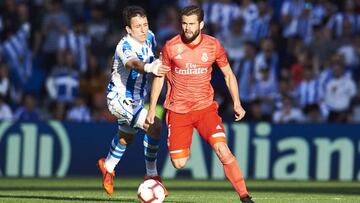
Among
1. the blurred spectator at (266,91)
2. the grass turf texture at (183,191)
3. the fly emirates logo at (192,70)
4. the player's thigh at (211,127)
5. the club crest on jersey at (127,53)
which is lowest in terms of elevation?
the grass turf texture at (183,191)

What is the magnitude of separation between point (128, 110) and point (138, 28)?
966 millimetres

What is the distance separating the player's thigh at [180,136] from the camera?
470 inches

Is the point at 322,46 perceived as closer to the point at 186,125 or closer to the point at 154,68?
the point at 186,125

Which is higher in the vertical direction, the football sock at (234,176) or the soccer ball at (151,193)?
the football sock at (234,176)

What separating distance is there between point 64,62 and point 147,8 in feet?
8.90

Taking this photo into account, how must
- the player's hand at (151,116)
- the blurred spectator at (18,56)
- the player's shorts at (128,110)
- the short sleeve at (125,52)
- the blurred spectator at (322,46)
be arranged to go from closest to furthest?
1. the player's hand at (151,116)
2. the short sleeve at (125,52)
3. the player's shorts at (128,110)
4. the blurred spectator at (322,46)
5. the blurred spectator at (18,56)

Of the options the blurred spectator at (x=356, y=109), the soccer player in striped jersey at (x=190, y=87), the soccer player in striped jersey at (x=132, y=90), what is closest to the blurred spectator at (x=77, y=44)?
the blurred spectator at (x=356, y=109)

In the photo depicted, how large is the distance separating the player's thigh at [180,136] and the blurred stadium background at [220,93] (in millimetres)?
5159

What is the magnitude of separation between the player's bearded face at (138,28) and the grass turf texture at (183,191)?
189cm

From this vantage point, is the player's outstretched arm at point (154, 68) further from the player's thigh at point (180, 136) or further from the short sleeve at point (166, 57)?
the player's thigh at point (180, 136)

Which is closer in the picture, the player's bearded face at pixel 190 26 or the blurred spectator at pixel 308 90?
the player's bearded face at pixel 190 26

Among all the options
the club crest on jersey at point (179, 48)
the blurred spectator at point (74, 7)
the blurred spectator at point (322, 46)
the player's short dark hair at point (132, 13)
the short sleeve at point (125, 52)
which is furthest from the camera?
the blurred spectator at point (74, 7)

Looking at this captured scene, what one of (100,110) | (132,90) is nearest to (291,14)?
(100,110)

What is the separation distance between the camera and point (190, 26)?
1163 cm
